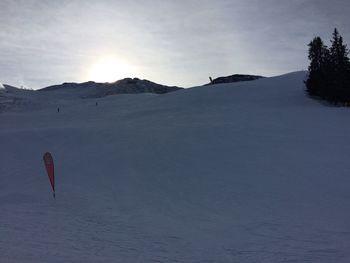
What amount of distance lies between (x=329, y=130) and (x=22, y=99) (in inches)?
1633

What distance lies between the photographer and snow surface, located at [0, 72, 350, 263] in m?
9.54

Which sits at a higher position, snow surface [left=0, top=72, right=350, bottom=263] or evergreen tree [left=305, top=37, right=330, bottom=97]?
evergreen tree [left=305, top=37, right=330, bottom=97]

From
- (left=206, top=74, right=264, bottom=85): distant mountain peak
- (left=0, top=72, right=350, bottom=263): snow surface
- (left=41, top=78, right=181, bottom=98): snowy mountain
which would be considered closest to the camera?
(left=0, top=72, right=350, bottom=263): snow surface

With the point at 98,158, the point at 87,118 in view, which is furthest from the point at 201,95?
the point at 98,158

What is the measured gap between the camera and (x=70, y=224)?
1143 cm

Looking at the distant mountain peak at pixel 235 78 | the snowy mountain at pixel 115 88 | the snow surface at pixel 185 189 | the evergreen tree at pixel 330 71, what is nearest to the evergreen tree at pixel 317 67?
the evergreen tree at pixel 330 71

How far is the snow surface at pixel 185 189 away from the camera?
954cm

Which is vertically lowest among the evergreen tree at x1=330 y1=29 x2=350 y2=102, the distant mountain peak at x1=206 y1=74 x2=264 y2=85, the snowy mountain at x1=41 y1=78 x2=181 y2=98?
the evergreen tree at x1=330 y1=29 x2=350 y2=102

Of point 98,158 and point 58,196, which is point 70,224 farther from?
point 98,158

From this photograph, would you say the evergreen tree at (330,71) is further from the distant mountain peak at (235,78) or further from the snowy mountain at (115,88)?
the snowy mountain at (115,88)

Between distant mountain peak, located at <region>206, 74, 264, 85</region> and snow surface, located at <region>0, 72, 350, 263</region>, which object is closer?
snow surface, located at <region>0, 72, 350, 263</region>

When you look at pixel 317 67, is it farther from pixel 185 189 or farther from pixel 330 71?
pixel 185 189

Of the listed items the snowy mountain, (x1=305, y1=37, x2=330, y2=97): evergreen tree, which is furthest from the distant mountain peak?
(x1=305, y1=37, x2=330, y2=97): evergreen tree

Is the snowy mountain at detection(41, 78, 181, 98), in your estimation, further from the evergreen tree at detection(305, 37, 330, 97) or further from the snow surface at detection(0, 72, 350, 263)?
the snow surface at detection(0, 72, 350, 263)
